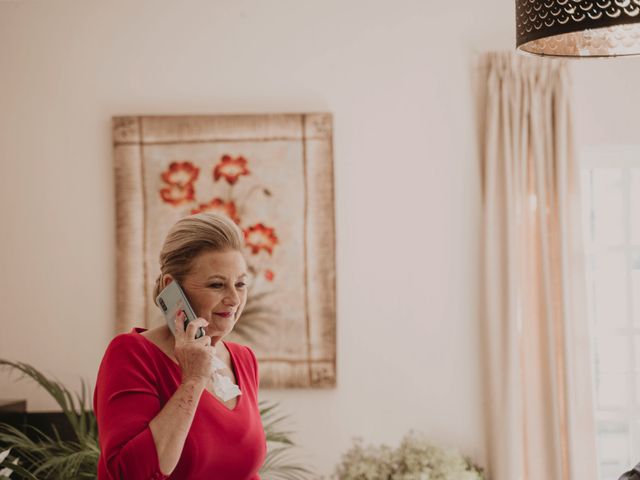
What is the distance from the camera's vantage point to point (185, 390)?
1.57 metres

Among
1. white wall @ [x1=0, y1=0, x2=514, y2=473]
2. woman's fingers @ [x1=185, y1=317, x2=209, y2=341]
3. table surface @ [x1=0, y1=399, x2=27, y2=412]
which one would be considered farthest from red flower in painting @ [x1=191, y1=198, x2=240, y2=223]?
woman's fingers @ [x1=185, y1=317, x2=209, y2=341]

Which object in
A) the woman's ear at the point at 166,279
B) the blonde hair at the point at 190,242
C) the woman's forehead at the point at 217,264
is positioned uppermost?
the blonde hair at the point at 190,242

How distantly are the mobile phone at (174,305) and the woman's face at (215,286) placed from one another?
0.08 feet

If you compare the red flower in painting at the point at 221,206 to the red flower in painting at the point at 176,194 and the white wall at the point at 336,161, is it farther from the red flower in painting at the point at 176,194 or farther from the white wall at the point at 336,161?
the white wall at the point at 336,161

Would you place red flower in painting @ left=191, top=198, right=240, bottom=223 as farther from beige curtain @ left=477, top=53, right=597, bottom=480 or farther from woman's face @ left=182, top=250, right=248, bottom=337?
woman's face @ left=182, top=250, right=248, bottom=337

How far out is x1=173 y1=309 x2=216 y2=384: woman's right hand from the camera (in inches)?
63.1

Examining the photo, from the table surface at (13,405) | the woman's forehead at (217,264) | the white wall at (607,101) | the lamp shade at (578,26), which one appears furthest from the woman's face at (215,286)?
the white wall at (607,101)

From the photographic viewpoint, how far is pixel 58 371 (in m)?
3.54

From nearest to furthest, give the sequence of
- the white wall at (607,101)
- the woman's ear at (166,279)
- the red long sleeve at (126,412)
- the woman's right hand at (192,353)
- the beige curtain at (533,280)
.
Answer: the red long sleeve at (126,412) < the woman's right hand at (192,353) < the woman's ear at (166,279) < the beige curtain at (533,280) < the white wall at (607,101)

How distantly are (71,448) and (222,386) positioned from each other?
1.82 metres

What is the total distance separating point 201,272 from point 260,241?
1.82 metres

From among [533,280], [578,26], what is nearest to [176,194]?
[533,280]

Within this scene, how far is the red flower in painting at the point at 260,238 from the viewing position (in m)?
3.51

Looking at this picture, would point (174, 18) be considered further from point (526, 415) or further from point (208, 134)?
point (526, 415)
